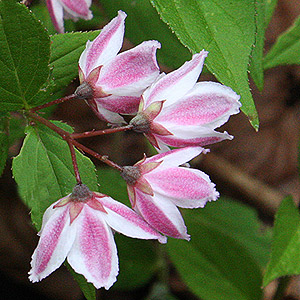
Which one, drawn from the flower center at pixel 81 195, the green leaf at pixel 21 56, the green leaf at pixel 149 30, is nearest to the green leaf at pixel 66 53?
the green leaf at pixel 21 56

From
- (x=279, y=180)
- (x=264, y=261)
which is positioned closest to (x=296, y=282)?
(x=264, y=261)

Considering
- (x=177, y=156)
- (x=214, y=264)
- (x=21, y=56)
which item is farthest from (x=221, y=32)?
(x=214, y=264)

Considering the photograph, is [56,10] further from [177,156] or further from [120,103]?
[177,156]

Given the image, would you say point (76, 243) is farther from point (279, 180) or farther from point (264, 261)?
point (279, 180)

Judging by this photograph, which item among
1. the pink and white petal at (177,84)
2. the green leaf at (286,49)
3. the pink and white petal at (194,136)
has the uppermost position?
the pink and white petal at (177,84)

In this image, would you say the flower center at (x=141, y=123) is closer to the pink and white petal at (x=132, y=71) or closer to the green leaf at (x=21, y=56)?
the pink and white petal at (x=132, y=71)

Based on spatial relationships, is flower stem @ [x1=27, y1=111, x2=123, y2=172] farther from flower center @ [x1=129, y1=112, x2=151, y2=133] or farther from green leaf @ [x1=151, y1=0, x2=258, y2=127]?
green leaf @ [x1=151, y1=0, x2=258, y2=127]
